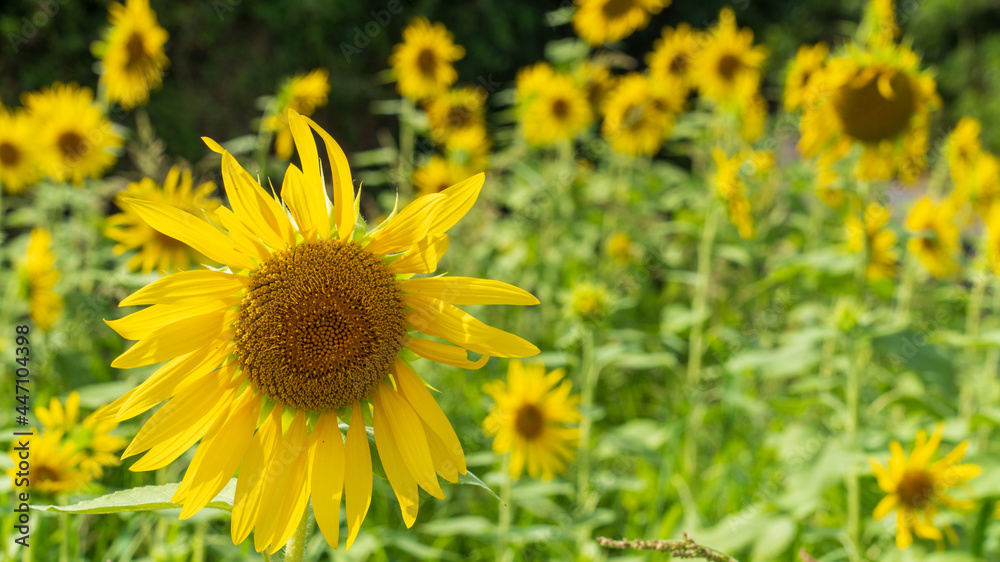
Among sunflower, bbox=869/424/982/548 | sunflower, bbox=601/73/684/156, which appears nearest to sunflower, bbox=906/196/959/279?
sunflower, bbox=869/424/982/548

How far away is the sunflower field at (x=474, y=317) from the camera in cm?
107

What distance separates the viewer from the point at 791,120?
11.4 feet

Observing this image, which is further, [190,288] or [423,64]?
[423,64]

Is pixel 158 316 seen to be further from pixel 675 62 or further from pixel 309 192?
pixel 675 62

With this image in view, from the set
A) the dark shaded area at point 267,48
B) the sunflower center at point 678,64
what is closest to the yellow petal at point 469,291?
the sunflower center at point 678,64

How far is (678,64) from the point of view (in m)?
4.54

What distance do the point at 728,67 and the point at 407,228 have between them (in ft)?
12.0

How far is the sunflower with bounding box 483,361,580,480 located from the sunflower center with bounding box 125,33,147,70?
8.68 feet

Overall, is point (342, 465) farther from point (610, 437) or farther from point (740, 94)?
point (740, 94)

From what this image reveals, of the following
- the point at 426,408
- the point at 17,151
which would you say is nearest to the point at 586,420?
the point at 426,408

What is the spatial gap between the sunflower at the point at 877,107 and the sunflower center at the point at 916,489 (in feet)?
3.61

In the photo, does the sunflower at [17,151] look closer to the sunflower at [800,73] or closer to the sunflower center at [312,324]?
the sunflower center at [312,324]

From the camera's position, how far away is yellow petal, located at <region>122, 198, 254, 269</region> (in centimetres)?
101

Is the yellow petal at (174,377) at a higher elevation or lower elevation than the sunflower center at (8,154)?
lower
